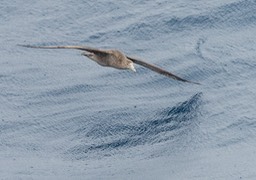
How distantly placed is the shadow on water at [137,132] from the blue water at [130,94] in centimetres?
2

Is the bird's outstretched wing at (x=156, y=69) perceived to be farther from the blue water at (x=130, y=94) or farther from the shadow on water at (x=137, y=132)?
the shadow on water at (x=137, y=132)

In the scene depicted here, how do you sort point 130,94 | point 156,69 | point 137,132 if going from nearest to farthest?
point 156,69 → point 137,132 → point 130,94

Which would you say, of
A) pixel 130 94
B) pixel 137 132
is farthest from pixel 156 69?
pixel 130 94

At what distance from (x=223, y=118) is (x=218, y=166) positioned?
6.61 feet

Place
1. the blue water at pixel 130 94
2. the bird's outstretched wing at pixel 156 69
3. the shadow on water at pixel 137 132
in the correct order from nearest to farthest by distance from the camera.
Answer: the bird's outstretched wing at pixel 156 69, the blue water at pixel 130 94, the shadow on water at pixel 137 132

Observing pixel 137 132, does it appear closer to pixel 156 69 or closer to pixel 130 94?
pixel 130 94

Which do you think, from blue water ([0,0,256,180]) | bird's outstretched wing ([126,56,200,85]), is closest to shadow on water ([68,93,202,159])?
blue water ([0,0,256,180])

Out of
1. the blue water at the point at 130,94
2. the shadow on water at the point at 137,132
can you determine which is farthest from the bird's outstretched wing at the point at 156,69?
the shadow on water at the point at 137,132

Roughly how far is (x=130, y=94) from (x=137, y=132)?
5.12 ft

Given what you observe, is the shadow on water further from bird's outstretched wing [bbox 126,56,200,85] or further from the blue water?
bird's outstretched wing [bbox 126,56,200,85]

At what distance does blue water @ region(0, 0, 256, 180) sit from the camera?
23438 millimetres

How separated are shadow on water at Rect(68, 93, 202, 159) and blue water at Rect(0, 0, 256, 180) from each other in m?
0.02

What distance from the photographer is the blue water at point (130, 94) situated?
23438 millimetres

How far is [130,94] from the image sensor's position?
2559 cm
